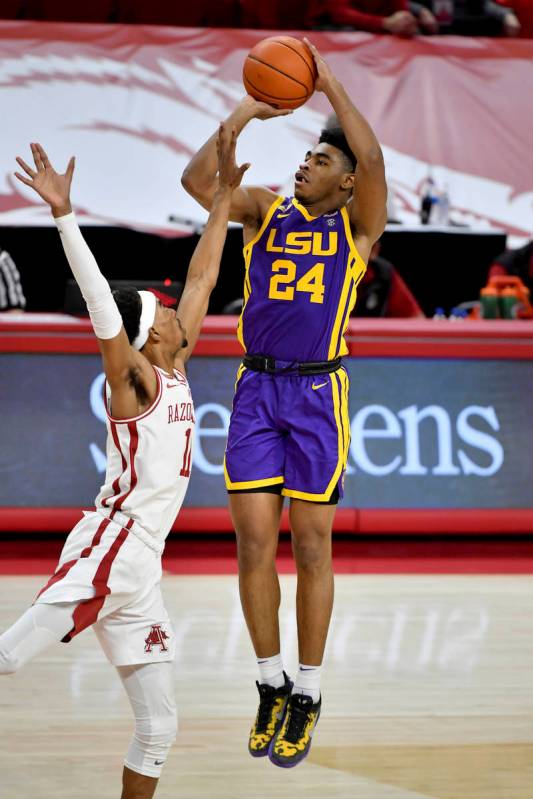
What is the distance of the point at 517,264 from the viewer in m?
9.71

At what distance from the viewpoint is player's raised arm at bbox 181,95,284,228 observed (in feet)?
14.2

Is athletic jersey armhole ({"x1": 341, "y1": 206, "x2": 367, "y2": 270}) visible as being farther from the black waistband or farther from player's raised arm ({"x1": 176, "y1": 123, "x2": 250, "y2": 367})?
player's raised arm ({"x1": 176, "y1": 123, "x2": 250, "y2": 367})

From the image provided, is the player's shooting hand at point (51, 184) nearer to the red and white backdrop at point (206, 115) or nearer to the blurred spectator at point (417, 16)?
the red and white backdrop at point (206, 115)

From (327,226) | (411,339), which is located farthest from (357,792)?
(411,339)

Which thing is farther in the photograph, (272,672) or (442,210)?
(442,210)

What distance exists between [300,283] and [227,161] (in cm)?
55

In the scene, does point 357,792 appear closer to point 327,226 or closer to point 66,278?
point 327,226

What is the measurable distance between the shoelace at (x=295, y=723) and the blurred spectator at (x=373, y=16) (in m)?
7.90

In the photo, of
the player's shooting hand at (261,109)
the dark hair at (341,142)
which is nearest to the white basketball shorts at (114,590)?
the player's shooting hand at (261,109)

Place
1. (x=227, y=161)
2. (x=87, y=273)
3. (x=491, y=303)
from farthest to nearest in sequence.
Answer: (x=491, y=303) → (x=227, y=161) → (x=87, y=273)

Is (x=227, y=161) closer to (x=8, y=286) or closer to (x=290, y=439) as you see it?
(x=290, y=439)

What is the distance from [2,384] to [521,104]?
5761mm

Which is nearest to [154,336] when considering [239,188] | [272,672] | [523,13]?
[239,188]

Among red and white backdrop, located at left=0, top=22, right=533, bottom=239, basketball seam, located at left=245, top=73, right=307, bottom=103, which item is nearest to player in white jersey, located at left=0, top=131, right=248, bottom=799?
basketball seam, located at left=245, top=73, right=307, bottom=103
